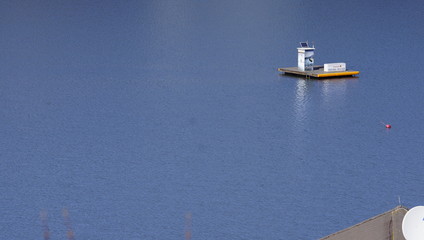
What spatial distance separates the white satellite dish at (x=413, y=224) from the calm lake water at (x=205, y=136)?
8.56 metres

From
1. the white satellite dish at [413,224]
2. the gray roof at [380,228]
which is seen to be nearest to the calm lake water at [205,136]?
the gray roof at [380,228]

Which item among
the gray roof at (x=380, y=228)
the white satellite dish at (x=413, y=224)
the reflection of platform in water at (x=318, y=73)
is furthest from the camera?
the reflection of platform in water at (x=318, y=73)

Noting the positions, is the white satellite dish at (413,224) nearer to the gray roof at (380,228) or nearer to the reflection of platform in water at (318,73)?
the gray roof at (380,228)

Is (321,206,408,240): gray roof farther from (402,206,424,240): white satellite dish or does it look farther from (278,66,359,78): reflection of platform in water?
(278,66,359,78): reflection of platform in water

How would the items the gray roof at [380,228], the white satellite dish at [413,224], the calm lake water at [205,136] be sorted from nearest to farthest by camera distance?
the gray roof at [380,228], the white satellite dish at [413,224], the calm lake water at [205,136]

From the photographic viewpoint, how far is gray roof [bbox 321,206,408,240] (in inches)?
595

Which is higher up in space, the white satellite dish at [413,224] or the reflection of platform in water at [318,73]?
the reflection of platform in water at [318,73]

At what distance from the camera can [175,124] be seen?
132 feet

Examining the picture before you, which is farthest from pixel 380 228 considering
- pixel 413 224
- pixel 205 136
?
pixel 205 136

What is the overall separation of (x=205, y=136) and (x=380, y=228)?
2220cm

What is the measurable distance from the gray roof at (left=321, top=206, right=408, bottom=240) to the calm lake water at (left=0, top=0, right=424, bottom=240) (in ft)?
25.8

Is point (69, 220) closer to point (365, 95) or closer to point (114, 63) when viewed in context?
point (365, 95)

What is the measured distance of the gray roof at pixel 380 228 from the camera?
15109 millimetres

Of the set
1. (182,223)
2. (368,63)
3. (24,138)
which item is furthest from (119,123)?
(368,63)
